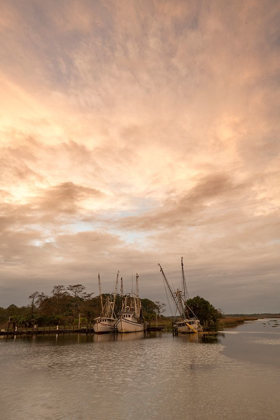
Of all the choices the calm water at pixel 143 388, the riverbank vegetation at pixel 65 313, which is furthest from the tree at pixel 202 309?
the calm water at pixel 143 388

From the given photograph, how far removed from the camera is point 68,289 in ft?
504

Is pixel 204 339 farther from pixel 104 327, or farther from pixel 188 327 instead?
pixel 104 327

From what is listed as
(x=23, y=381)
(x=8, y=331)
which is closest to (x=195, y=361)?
(x=23, y=381)

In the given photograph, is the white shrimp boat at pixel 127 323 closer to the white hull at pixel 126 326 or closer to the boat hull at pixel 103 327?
the white hull at pixel 126 326

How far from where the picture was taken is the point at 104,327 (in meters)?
103

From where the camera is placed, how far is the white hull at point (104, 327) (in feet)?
327

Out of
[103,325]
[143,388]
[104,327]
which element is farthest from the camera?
[104,327]

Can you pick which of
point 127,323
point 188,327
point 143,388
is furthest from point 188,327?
point 143,388

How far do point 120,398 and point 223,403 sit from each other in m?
7.85

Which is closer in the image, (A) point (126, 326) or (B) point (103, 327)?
(B) point (103, 327)

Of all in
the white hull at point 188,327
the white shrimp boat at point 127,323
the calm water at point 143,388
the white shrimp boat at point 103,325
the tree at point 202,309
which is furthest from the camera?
the tree at point 202,309

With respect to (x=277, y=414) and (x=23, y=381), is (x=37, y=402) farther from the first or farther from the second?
(x=277, y=414)

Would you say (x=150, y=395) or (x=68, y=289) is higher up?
(x=68, y=289)

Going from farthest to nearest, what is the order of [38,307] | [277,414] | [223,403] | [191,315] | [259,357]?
1. [38,307]
2. [191,315]
3. [259,357]
4. [223,403]
5. [277,414]
